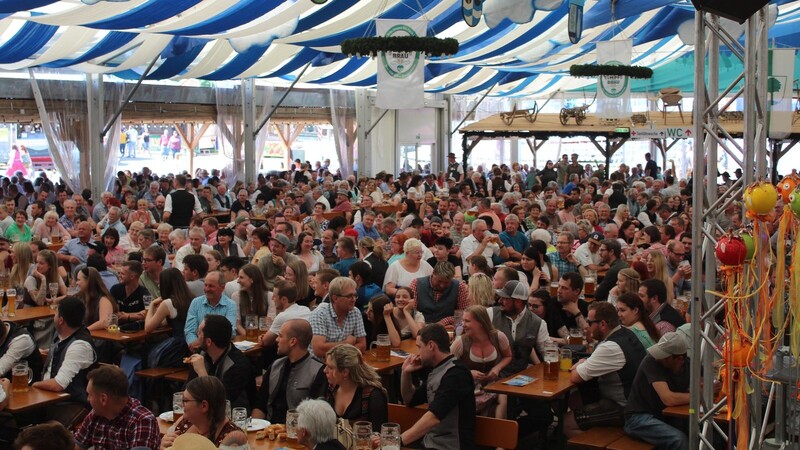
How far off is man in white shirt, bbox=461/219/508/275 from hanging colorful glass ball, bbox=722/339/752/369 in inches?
173

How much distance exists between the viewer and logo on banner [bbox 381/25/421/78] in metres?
9.48

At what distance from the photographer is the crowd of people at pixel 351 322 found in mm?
4438

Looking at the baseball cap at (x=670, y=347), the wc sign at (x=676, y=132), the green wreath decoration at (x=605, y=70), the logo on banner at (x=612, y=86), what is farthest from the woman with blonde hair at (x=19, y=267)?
the wc sign at (x=676, y=132)

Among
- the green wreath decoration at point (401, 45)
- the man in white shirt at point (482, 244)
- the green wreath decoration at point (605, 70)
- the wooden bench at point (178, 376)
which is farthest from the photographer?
the green wreath decoration at point (605, 70)

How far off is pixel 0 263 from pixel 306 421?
16.0 ft

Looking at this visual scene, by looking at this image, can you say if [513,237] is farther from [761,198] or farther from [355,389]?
[761,198]

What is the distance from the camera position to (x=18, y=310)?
6.67 m

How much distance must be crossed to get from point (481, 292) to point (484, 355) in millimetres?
800

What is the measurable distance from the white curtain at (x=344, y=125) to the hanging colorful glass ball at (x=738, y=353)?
55.8 ft

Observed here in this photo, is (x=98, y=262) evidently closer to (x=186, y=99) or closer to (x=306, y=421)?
(x=306, y=421)

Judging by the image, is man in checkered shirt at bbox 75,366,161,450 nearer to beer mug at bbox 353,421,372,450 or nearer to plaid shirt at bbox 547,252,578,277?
beer mug at bbox 353,421,372,450

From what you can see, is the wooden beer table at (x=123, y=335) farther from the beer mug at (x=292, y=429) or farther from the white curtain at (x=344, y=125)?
the white curtain at (x=344, y=125)

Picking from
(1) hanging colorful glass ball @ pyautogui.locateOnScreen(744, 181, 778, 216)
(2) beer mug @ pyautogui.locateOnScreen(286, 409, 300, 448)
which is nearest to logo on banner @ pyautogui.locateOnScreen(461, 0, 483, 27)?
(1) hanging colorful glass ball @ pyautogui.locateOnScreen(744, 181, 778, 216)

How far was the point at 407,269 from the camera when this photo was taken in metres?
7.22
